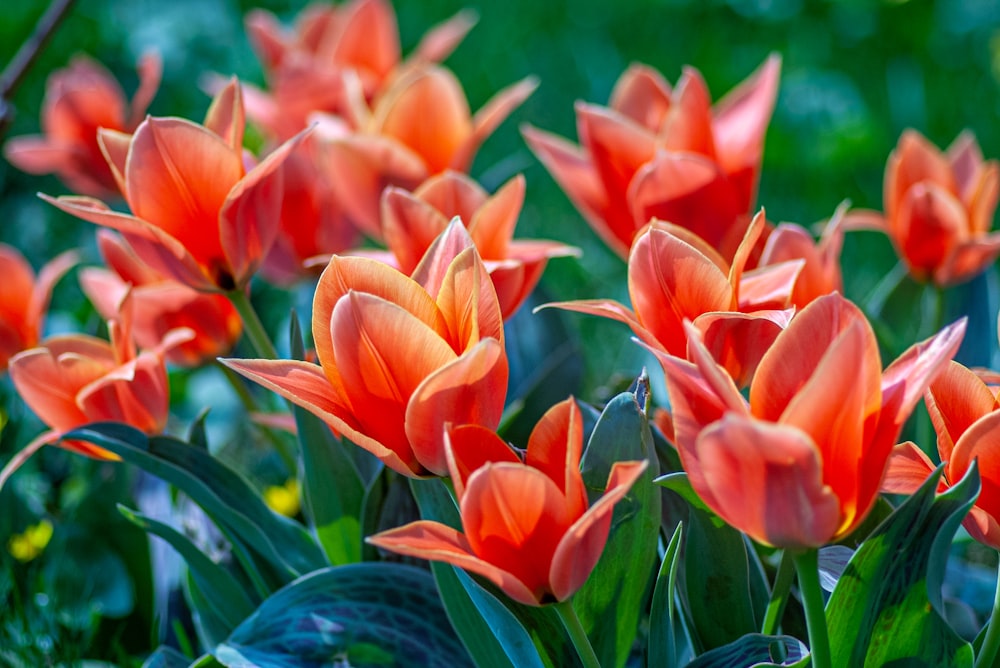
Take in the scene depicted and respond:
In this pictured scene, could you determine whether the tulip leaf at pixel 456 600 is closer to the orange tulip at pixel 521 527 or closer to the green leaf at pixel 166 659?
the orange tulip at pixel 521 527

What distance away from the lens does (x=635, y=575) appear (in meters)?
0.61

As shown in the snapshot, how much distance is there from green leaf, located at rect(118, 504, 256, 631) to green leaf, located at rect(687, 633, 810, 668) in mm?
332

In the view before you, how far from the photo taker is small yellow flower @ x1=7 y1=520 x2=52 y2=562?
949mm

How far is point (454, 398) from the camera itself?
50 centimetres

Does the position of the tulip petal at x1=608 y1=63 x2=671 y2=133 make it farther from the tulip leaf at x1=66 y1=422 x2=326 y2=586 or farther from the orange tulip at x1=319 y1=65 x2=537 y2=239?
the tulip leaf at x1=66 y1=422 x2=326 y2=586

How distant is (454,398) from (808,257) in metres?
0.26

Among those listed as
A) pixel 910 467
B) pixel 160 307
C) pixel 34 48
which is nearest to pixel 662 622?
pixel 910 467

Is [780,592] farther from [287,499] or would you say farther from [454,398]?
[287,499]

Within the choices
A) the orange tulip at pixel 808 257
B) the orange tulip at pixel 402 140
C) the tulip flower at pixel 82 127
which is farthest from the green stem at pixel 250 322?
the tulip flower at pixel 82 127

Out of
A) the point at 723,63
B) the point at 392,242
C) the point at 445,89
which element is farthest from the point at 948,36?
the point at 392,242

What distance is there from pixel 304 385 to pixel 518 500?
0.42 feet

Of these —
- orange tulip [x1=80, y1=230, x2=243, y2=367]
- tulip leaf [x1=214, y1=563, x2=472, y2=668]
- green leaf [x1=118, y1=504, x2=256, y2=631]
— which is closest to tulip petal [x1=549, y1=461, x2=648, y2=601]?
tulip leaf [x1=214, y1=563, x2=472, y2=668]

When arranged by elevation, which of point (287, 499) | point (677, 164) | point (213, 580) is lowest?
point (287, 499)

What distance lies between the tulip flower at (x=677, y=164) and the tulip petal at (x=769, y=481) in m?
0.34
